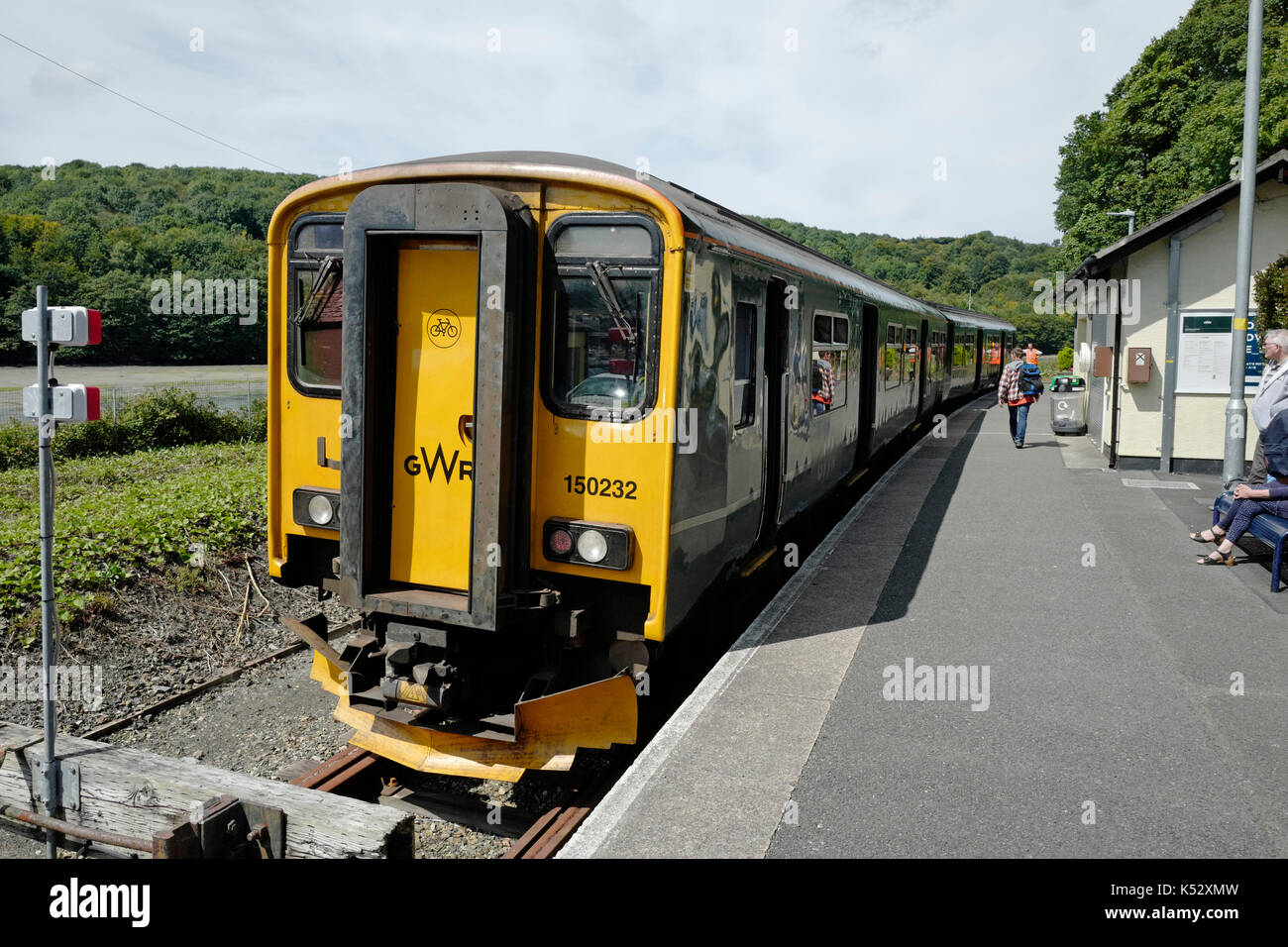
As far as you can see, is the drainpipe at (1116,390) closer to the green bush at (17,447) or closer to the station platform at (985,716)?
the station platform at (985,716)

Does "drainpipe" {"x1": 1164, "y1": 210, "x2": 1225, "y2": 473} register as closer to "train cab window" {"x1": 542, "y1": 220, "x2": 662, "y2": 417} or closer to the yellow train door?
"train cab window" {"x1": 542, "y1": 220, "x2": 662, "y2": 417}

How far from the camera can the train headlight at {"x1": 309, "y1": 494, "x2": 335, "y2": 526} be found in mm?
5828

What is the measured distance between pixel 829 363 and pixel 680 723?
5253mm

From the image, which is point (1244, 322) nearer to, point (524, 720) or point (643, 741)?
point (643, 741)

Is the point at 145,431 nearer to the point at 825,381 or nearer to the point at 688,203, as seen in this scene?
the point at 825,381

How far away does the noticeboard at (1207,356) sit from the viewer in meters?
13.5

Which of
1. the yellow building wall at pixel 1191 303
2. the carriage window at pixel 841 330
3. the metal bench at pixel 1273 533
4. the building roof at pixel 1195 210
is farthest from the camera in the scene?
the yellow building wall at pixel 1191 303

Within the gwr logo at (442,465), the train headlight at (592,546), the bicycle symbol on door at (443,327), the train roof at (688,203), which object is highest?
the train roof at (688,203)

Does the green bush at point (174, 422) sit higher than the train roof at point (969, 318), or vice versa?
the train roof at point (969, 318)

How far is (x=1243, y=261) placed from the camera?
36.6 feet

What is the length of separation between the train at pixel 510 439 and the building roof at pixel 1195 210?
10.2 meters

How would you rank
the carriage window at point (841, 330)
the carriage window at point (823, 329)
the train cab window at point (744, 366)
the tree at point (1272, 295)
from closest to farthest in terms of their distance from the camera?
the train cab window at point (744, 366), the carriage window at point (823, 329), the carriage window at point (841, 330), the tree at point (1272, 295)

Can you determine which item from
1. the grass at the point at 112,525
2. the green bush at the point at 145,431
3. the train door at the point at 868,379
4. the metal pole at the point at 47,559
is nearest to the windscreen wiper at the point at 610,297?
the metal pole at the point at 47,559
